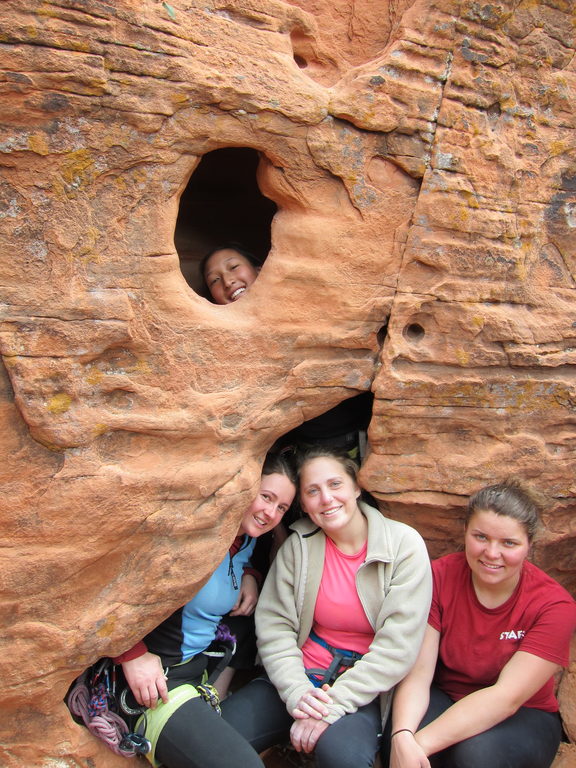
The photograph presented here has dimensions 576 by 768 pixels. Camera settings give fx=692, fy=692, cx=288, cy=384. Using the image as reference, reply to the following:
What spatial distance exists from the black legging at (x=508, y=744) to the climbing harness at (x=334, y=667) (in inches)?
10.1

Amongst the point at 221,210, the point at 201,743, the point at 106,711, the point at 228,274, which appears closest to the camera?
the point at 201,743

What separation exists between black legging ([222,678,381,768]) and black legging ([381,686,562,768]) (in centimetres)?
15

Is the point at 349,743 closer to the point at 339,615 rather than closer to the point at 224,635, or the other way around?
the point at 339,615

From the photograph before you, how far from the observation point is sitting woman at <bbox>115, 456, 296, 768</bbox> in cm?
233

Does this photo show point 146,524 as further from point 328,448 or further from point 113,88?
point 113,88

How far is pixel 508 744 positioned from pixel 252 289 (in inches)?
72.0

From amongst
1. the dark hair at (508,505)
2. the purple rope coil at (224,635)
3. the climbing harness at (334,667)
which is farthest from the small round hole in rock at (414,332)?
the purple rope coil at (224,635)

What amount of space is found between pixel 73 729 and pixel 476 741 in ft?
4.57

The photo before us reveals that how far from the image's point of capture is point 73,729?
2.40 metres

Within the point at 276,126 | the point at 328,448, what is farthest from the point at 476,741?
the point at 276,126

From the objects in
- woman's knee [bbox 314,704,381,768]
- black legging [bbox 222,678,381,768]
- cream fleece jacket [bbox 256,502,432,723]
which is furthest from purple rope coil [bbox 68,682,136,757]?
woman's knee [bbox 314,704,381,768]

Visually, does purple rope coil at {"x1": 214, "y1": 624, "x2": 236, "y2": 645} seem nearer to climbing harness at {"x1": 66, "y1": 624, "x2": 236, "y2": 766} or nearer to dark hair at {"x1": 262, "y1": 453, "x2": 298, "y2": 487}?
climbing harness at {"x1": 66, "y1": 624, "x2": 236, "y2": 766}

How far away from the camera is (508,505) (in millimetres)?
2490

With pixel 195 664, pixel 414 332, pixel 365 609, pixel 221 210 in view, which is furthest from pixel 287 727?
pixel 221 210
